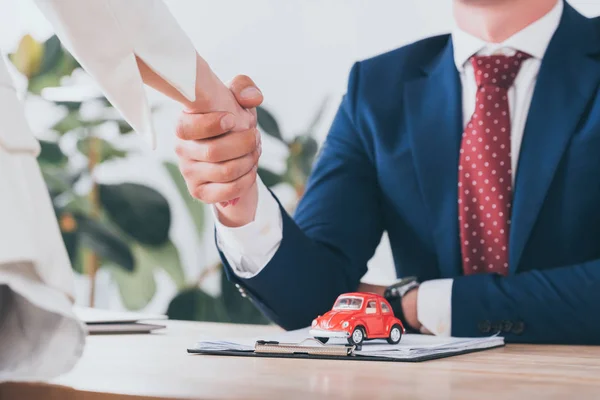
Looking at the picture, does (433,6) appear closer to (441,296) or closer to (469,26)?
(469,26)

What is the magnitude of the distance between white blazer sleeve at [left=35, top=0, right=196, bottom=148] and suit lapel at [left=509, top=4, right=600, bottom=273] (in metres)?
1.08

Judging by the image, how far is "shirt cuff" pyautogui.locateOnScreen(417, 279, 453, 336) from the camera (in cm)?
141

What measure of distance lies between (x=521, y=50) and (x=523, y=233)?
438 millimetres

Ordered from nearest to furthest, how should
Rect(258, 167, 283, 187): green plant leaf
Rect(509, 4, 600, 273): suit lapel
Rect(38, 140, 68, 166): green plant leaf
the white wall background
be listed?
Rect(509, 4, 600, 273): suit lapel, the white wall background, Rect(258, 167, 283, 187): green plant leaf, Rect(38, 140, 68, 166): green plant leaf

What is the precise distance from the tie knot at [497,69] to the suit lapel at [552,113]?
0.19 feet

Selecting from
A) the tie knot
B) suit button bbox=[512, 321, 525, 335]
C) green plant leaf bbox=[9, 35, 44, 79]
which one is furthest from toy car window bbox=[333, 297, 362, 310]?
green plant leaf bbox=[9, 35, 44, 79]

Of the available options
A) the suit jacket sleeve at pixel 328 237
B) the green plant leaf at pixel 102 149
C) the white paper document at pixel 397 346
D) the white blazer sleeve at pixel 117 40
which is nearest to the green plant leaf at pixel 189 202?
the green plant leaf at pixel 102 149

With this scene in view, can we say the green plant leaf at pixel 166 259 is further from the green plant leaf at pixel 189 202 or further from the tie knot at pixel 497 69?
the tie knot at pixel 497 69

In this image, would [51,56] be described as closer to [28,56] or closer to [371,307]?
[28,56]

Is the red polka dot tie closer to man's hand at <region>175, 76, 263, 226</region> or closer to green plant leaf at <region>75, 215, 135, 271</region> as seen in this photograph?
man's hand at <region>175, 76, 263, 226</region>

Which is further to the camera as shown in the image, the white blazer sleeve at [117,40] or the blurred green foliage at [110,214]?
the blurred green foliage at [110,214]

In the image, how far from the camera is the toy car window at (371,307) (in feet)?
3.36

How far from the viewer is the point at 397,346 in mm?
974

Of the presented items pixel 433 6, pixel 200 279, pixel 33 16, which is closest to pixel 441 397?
pixel 433 6
